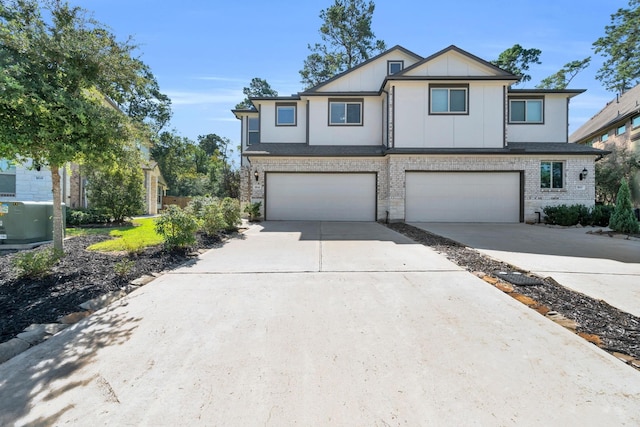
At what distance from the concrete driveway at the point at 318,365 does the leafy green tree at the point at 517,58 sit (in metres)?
30.7

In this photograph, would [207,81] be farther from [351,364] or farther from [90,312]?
[351,364]

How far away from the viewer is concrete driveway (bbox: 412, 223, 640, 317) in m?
4.50

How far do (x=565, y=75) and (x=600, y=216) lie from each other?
23188 millimetres

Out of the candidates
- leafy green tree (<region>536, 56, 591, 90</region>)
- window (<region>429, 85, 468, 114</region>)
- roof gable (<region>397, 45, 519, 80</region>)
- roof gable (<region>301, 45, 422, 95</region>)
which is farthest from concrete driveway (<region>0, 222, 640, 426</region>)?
leafy green tree (<region>536, 56, 591, 90</region>)

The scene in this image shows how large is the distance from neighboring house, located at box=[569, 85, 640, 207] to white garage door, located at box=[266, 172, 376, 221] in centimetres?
1759

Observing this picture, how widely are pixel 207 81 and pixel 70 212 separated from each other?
10.7m

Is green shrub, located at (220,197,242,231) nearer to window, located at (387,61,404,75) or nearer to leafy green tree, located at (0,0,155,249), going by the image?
leafy green tree, located at (0,0,155,249)

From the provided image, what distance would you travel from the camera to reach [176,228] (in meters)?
6.65

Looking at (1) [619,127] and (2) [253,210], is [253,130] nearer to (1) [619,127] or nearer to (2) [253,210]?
(2) [253,210]

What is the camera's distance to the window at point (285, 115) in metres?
16.8

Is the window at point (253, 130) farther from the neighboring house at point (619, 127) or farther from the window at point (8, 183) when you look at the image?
the neighboring house at point (619, 127)

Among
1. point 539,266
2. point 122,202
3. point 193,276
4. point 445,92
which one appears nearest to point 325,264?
point 193,276

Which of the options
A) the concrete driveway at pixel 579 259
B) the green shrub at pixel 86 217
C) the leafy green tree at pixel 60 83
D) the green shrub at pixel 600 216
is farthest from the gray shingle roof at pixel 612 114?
the green shrub at pixel 86 217

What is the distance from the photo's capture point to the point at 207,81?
1923 centimetres
